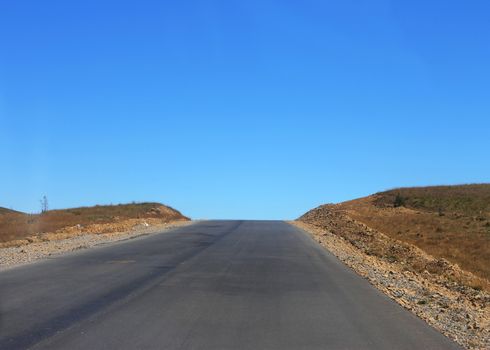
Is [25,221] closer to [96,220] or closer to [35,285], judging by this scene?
[96,220]

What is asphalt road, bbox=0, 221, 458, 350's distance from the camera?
28.4 feet

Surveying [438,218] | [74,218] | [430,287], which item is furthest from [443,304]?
[74,218]

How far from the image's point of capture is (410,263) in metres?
26.4

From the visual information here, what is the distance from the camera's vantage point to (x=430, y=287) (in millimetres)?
17781

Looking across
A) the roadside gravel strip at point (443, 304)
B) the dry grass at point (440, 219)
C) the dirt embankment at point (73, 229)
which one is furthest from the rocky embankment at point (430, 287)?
the dirt embankment at point (73, 229)

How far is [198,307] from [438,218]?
42.6 metres

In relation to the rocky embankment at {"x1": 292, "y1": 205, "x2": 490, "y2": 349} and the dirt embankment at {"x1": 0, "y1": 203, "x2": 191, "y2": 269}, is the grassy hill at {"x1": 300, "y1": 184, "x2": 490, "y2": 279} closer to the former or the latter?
the rocky embankment at {"x1": 292, "y1": 205, "x2": 490, "y2": 349}

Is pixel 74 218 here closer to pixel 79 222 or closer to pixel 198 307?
pixel 79 222

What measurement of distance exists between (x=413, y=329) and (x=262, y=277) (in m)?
6.57

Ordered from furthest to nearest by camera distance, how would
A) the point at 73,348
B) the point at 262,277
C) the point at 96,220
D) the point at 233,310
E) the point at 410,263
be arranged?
1. the point at 96,220
2. the point at 410,263
3. the point at 262,277
4. the point at 233,310
5. the point at 73,348

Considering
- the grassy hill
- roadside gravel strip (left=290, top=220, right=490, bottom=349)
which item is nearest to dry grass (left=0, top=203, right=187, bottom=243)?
the grassy hill

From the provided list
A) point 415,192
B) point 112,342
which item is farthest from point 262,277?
point 415,192

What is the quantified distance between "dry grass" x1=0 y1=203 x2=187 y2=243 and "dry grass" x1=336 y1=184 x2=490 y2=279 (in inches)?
759

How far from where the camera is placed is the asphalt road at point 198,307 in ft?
28.4
